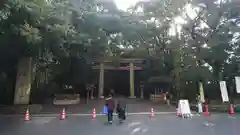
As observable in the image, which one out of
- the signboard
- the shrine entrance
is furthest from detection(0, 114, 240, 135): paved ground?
the shrine entrance

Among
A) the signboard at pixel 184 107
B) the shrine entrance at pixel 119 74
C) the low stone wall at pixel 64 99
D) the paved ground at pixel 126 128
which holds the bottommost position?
the paved ground at pixel 126 128

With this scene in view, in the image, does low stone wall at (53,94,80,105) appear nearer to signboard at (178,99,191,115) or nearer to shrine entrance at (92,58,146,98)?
shrine entrance at (92,58,146,98)

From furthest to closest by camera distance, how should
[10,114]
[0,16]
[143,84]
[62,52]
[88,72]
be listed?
[143,84] < [88,72] < [62,52] < [10,114] < [0,16]

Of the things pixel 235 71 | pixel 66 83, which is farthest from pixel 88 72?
pixel 235 71

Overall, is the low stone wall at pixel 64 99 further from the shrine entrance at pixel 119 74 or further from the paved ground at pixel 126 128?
the paved ground at pixel 126 128

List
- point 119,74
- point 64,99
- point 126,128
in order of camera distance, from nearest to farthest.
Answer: point 126,128 → point 64,99 → point 119,74

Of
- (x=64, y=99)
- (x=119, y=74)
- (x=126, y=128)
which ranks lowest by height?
(x=126, y=128)

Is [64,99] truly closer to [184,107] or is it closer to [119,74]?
[119,74]

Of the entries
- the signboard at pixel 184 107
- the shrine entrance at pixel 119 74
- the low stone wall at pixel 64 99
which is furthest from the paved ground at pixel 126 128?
the shrine entrance at pixel 119 74

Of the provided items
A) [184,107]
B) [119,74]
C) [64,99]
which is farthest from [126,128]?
[119,74]

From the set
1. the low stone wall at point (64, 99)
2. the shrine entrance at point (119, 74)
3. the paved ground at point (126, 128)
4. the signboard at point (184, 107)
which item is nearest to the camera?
the paved ground at point (126, 128)

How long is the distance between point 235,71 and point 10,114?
785 inches

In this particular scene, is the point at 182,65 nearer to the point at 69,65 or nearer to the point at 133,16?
the point at 133,16

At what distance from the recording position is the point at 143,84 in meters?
31.9
